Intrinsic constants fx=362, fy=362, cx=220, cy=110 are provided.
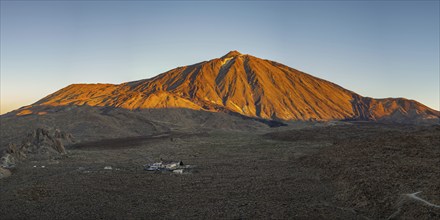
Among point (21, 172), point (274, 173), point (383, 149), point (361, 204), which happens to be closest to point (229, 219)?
point (361, 204)

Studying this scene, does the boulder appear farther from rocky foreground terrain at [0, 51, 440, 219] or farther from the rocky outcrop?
the rocky outcrop

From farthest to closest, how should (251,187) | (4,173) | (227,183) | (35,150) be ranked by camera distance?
(35,150) < (4,173) < (227,183) < (251,187)

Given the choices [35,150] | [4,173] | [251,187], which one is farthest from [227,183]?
[35,150]

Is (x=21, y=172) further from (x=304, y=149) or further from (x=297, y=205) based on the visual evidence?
(x=304, y=149)

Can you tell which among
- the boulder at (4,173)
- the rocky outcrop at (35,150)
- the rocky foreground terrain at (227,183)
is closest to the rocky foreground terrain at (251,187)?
the rocky foreground terrain at (227,183)

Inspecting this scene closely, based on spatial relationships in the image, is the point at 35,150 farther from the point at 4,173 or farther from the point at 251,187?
the point at 251,187

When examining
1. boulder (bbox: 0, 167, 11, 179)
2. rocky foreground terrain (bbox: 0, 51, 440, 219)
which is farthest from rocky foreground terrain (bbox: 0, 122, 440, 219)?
boulder (bbox: 0, 167, 11, 179)

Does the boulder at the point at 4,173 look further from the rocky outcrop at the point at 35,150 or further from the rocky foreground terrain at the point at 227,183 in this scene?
the rocky outcrop at the point at 35,150

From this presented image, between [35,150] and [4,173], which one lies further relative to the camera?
[35,150]

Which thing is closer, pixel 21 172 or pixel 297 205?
pixel 297 205
